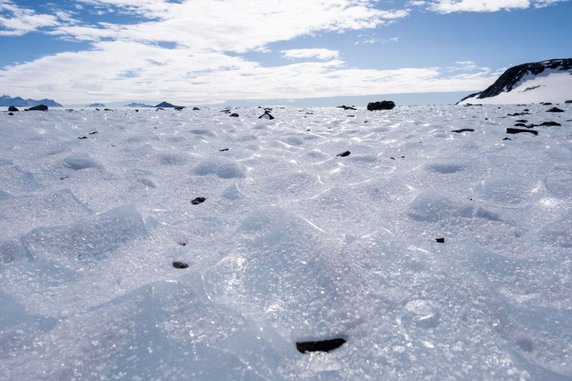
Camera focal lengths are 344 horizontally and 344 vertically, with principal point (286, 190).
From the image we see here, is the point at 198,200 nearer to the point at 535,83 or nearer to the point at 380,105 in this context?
the point at 380,105

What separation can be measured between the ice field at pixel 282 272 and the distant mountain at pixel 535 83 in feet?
327

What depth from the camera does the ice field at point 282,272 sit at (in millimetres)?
1872

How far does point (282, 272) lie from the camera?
2645mm

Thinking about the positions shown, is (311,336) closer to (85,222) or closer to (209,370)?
(209,370)

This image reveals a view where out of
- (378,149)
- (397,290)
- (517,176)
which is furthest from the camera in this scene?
(378,149)

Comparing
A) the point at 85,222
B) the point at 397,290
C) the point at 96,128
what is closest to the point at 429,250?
the point at 397,290

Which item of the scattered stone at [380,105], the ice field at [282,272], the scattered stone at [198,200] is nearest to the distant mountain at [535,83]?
the scattered stone at [380,105]

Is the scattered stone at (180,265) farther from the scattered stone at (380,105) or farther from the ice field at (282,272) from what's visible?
the scattered stone at (380,105)

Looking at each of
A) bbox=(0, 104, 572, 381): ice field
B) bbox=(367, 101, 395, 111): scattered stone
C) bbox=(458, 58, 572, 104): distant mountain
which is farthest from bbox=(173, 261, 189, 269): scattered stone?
bbox=(458, 58, 572, 104): distant mountain

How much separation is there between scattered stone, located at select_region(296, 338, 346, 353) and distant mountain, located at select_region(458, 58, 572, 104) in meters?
102

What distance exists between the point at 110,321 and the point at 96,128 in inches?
307

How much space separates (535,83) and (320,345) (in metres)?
141

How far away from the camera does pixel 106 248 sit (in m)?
2.95

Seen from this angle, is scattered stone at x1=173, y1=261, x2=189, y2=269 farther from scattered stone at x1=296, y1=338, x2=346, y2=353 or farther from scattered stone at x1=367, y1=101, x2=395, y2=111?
scattered stone at x1=367, y1=101, x2=395, y2=111
